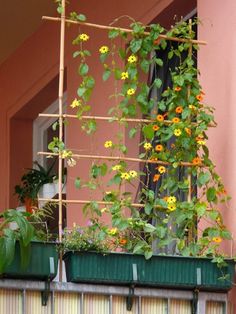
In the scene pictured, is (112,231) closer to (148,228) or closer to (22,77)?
(148,228)

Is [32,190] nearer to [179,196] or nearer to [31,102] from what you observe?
[31,102]

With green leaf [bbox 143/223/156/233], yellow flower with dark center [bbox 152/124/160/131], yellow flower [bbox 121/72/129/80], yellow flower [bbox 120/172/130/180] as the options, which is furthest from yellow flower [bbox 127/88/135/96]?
green leaf [bbox 143/223/156/233]

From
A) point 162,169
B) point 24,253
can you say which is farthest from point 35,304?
point 162,169

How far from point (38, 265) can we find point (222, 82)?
1287mm

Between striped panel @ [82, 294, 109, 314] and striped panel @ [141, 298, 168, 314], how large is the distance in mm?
146

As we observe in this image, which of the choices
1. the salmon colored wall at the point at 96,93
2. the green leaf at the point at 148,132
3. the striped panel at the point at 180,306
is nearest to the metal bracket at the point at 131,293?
the striped panel at the point at 180,306

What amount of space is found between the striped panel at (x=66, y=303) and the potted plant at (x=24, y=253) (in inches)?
3.4

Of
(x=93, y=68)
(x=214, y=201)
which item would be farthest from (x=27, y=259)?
(x=93, y=68)

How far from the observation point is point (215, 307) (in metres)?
4.83

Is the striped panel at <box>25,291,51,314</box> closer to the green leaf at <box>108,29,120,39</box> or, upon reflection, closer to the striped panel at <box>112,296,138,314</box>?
the striped panel at <box>112,296,138,314</box>

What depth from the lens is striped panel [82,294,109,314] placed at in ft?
15.4

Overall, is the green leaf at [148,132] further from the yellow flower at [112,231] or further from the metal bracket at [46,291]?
the metal bracket at [46,291]

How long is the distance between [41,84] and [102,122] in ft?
4.56

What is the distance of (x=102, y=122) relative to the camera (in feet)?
22.9
